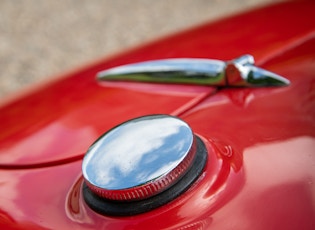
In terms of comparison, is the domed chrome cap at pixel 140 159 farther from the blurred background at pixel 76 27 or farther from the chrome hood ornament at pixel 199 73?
the blurred background at pixel 76 27

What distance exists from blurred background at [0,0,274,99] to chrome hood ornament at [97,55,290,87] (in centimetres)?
280

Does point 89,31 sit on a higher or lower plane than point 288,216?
lower

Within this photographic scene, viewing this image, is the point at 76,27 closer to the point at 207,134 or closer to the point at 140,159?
the point at 207,134

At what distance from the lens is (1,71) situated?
415 cm

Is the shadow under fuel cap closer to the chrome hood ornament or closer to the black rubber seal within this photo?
the black rubber seal

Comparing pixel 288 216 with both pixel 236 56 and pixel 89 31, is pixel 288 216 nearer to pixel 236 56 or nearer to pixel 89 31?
pixel 236 56

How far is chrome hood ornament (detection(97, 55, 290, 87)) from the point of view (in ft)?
3.70

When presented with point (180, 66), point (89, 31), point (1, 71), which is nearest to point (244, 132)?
point (180, 66)

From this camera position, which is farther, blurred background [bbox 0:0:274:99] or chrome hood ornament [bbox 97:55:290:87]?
blurred background [bbox 0:0:274:99]

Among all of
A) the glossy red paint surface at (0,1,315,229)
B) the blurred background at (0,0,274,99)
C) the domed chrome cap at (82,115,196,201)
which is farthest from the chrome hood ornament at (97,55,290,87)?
the blurred background at (0,0,274,99)

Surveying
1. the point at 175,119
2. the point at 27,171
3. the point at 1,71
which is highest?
the point at 175,119

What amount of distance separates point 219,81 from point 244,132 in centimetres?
24

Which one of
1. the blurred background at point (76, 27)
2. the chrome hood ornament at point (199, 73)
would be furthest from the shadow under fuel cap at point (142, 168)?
the blurred background at point (76, 27)

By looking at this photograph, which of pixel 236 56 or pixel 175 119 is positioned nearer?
pixel 175 119
